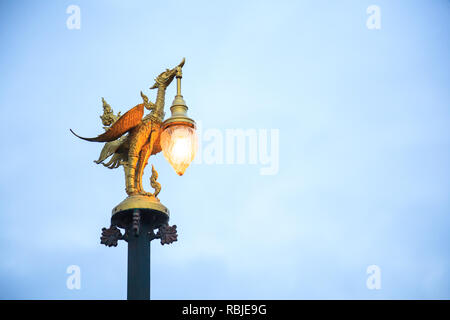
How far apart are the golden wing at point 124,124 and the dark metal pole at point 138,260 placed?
131 centimetres

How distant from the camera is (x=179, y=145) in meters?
13.9

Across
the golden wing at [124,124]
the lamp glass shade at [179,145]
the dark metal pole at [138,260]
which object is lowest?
the dark metal pole at [138,260]

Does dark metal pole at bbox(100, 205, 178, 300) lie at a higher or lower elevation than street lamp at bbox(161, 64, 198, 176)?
lower

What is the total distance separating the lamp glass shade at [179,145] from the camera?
13.8m

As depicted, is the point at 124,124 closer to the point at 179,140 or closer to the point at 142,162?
the point at 142,162

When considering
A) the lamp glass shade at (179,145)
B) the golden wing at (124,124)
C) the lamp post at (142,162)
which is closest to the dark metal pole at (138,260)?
the lamp post at (142,162)

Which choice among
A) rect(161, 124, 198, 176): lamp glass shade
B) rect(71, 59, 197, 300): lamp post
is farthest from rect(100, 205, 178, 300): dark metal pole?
rect(161, 124, 198, 176): lamp glass shade

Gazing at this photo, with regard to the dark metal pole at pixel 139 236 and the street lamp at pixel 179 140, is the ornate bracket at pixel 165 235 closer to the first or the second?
the dark metal pole at pixel 139 236

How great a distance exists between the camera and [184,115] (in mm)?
14062

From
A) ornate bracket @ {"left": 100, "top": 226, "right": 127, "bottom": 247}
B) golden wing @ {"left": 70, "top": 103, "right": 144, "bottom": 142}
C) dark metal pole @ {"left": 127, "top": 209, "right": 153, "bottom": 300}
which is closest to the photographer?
dark metal pole @ {"left": 127, "top": 209, "right": 153, "bottom": 300}

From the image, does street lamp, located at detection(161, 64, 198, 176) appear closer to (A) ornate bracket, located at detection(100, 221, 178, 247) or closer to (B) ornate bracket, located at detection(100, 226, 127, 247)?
(A) ornate bracket, located at detection(100, 221, 178, 247)

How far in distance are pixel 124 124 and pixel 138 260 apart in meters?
2.09

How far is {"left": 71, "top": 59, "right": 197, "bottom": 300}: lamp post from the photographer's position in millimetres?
13625
